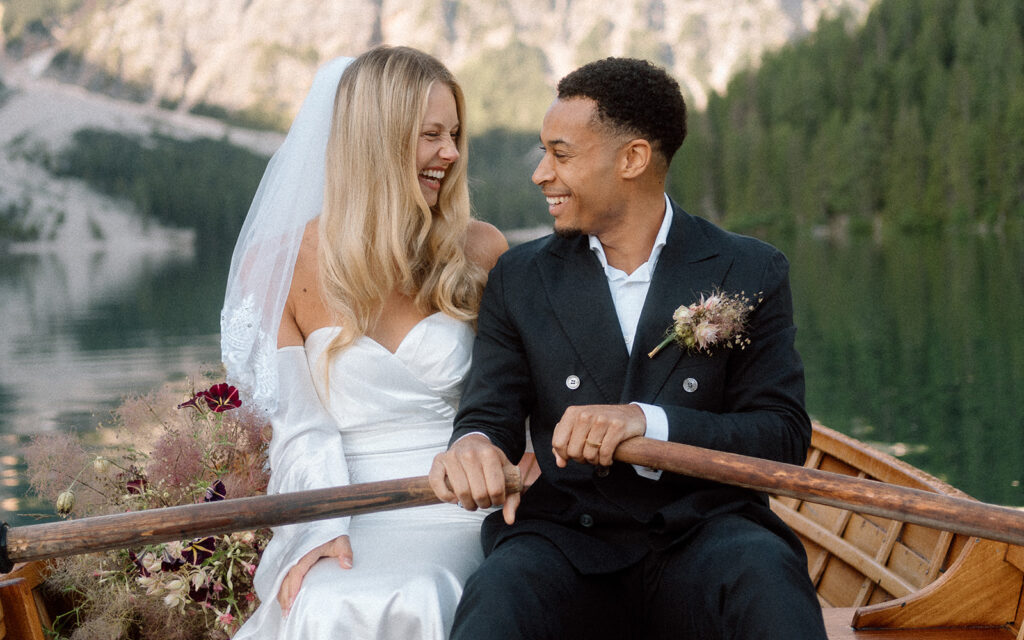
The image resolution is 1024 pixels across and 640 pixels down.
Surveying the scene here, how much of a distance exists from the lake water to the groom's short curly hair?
2.58m

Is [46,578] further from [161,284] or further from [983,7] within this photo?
[983,7]

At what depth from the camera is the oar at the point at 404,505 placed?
2.47 metres

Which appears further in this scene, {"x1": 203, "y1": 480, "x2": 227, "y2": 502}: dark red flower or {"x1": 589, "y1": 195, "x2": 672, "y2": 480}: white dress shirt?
{"x1": 203, "y1": 480, "x2": 227, "y2": 502}: dark red flower

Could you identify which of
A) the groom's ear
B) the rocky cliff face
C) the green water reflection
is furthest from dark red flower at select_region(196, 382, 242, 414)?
the rocky cliff face

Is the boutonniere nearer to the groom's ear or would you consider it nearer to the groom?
the groom

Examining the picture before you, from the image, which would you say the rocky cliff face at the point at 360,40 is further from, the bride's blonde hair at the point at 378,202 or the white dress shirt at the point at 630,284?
the white dress shirt at the point at 630,284

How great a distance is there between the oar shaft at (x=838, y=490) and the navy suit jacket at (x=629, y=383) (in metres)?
0.17

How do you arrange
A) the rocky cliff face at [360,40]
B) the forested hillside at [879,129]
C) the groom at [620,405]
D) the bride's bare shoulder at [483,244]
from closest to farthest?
the groom at [620,405] → the bride's bare shoulder at [483,244] → the forested hillside at [879,129] → the rocky cliff face at [360,40]

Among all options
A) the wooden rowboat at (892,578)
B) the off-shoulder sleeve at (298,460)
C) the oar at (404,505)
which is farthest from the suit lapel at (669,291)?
the wooden rowboat at (892,578)

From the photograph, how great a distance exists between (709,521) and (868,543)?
2.39m

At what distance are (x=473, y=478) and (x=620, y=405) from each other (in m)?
0.45

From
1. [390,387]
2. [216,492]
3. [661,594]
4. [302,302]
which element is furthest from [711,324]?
[216,492]

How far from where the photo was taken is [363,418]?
143 inches

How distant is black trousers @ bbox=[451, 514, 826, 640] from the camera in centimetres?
237
